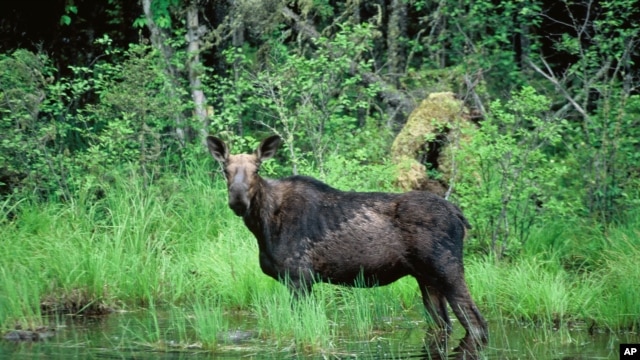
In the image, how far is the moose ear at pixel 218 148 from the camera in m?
9.99

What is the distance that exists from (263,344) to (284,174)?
658 cm

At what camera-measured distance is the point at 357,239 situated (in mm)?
10047

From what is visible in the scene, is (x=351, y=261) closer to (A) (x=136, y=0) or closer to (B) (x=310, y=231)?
(B) (x=310, y=231)

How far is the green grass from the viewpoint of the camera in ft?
31.4

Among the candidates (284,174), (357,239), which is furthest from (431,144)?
(357,239)

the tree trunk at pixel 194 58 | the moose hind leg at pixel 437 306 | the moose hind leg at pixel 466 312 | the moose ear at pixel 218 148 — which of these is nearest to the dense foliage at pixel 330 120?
the tree trunk at pixel 194 58

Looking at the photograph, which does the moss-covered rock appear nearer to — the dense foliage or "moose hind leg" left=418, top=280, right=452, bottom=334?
the dense foliage

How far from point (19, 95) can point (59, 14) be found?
16.5 ft

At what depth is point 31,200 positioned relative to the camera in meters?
13.7

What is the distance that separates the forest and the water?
8.4 inches

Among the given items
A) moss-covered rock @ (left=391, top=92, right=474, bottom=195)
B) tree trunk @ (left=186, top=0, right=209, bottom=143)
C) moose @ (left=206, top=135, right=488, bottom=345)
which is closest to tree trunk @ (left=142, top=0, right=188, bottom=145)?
tree trunk @ (left=186, top=0, right=209, bottom=143)

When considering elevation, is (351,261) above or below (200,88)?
below

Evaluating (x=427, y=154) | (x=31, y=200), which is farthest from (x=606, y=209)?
(x=31, y=200)

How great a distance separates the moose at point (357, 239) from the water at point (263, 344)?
512mm
